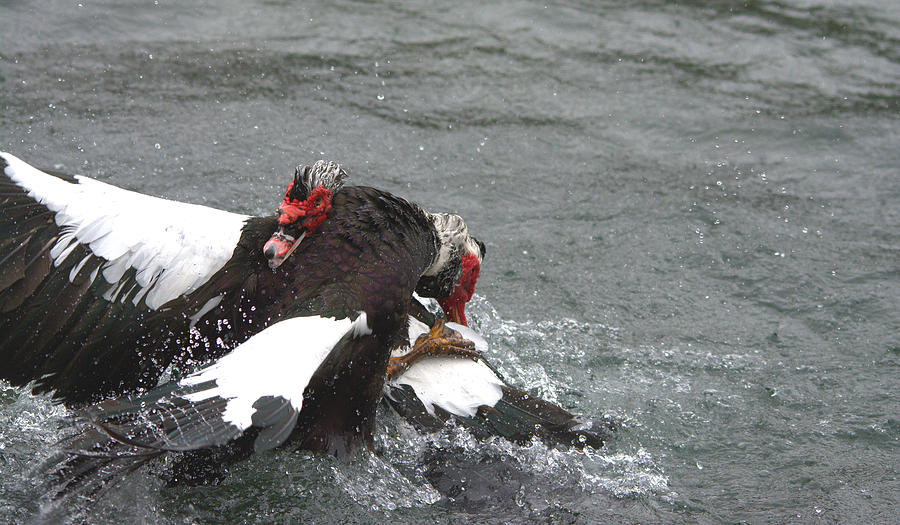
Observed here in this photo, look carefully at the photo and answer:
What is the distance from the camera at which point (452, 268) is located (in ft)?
12.5

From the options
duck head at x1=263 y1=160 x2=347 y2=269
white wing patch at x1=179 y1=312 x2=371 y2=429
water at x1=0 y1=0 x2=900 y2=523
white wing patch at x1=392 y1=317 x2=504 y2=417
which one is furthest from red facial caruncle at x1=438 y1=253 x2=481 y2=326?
white wing patch at x1=179 y1=312 x2=371 y2=429

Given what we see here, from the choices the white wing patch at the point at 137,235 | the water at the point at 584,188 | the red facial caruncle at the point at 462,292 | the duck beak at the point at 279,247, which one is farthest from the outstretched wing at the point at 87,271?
the red facial caruncle at the point at 462,292

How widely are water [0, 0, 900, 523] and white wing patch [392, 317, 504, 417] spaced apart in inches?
5.5

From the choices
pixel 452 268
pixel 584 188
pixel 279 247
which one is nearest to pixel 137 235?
pixel 279 247

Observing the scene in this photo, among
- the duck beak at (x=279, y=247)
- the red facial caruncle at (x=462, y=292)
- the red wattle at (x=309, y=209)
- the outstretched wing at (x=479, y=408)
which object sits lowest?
the outstretched wing at (x=479, y=408)

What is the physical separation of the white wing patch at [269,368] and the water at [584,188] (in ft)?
2.60

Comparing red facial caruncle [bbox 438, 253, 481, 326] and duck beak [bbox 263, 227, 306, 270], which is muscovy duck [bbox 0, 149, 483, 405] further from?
red facial caruncle [bbox 438, 253, 481, 326]

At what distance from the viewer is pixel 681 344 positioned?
4.39 metres

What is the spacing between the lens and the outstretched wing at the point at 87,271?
10.1ft

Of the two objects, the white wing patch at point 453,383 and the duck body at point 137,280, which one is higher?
the duck body at point 137,280

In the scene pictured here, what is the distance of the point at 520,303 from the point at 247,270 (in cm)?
180

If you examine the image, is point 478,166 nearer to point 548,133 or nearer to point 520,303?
point 548,133

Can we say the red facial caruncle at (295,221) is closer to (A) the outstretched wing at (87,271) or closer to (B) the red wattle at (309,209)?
(B) the red wattle at (309,209)

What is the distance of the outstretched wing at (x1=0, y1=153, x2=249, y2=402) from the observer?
308 centimetres
